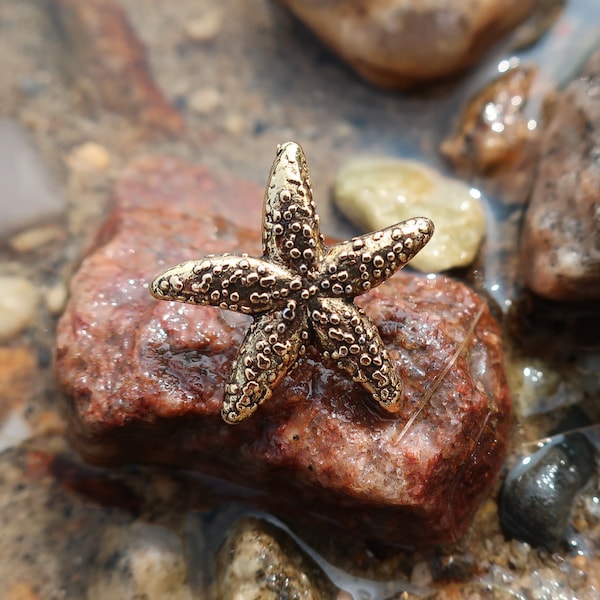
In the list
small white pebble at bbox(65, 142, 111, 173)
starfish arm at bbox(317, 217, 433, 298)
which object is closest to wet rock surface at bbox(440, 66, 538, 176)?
starfish arm at bbox(317, 217, 433, 298)

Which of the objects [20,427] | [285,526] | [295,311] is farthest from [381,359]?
[20,427]

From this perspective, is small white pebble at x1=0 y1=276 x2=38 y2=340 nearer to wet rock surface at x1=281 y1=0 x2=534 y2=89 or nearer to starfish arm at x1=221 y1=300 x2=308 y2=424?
starfish arm at x1=221 y1=300 x2=308 y2=424

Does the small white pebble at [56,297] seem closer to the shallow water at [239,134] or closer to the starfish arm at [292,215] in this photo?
the shallow water at [239,134]

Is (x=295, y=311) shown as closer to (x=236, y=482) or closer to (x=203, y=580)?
(x=236, y=482)

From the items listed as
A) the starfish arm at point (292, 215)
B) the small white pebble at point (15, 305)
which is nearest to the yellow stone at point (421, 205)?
the starfish arm at point (292, 215)

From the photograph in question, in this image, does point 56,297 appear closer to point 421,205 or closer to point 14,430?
point 14,430

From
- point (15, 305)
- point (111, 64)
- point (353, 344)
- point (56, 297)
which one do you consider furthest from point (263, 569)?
point (111, 64)
